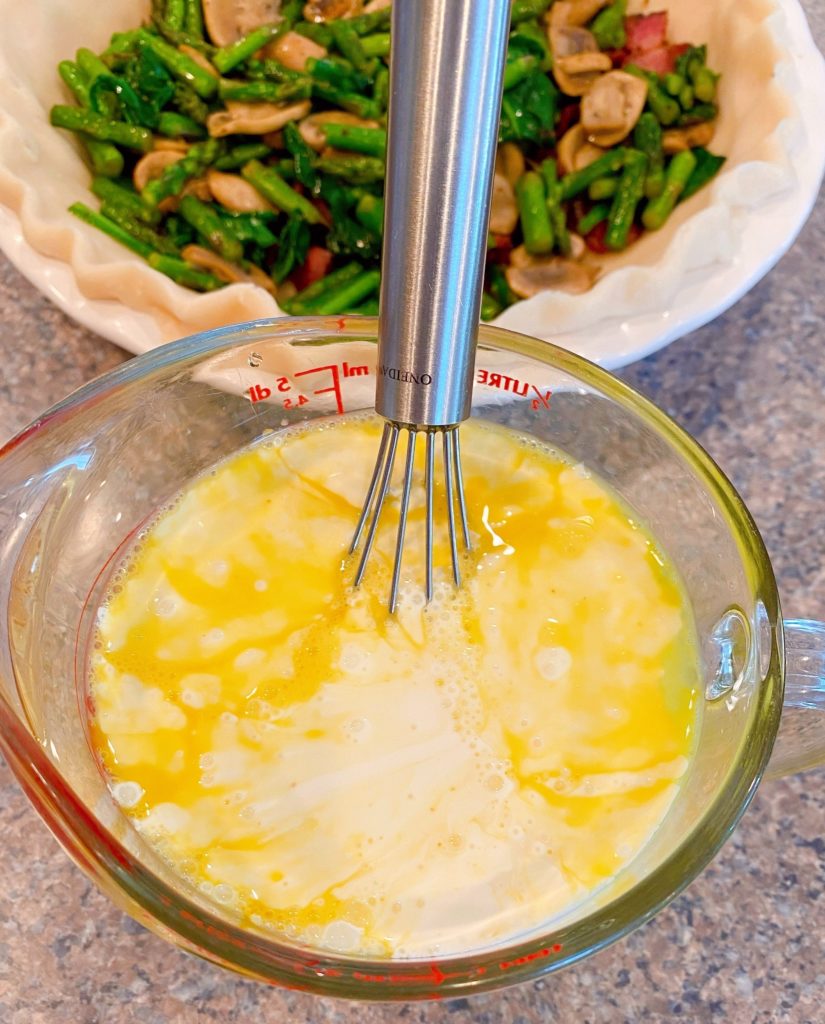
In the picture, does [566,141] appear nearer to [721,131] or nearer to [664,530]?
[721,131]

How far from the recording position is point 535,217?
44.8 inches

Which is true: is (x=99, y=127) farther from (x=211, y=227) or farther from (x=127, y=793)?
(x=127, y=793)

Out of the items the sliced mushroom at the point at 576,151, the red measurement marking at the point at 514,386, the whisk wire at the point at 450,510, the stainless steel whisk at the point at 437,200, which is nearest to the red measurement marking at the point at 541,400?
the red measurement marking at the point at 514,386

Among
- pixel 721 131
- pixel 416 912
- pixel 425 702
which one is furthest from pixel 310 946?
pixel 721 131

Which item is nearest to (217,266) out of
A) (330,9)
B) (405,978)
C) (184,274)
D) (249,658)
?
(184,274)

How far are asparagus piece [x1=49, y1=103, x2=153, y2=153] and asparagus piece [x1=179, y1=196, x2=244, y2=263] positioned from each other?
0.33ft

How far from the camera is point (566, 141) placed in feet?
3.94

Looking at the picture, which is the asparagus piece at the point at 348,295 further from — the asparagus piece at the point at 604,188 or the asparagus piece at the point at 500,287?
the asparagus piece at the point at 604,188

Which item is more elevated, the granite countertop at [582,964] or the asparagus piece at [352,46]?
the asparagus piece at [352,46]

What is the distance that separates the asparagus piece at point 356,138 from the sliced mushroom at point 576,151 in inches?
8.7

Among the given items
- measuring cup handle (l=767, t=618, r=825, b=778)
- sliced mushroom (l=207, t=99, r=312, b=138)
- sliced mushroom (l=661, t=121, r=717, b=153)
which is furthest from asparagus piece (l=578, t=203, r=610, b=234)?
measuring cup handle (l=767, t=618, r=825, b=778)

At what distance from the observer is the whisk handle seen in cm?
41

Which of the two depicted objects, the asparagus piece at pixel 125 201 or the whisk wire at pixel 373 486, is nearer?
the whisk wire at pixel 373 486

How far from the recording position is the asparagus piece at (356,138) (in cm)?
116
